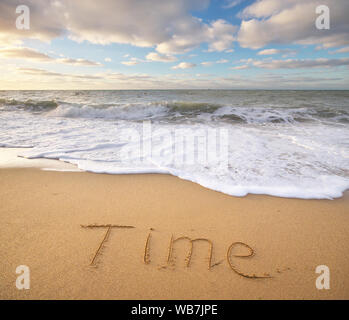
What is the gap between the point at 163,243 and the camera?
1.86 m

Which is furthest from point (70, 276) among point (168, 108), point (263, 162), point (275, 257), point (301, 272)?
point (168, 108)

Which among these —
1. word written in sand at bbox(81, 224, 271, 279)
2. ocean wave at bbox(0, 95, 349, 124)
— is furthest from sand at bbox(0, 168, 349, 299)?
ocean wave at bbox(0, 95, 349, 124)

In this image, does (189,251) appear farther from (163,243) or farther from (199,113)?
(199,113)

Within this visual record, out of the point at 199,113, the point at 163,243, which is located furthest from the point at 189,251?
the point at 199,113

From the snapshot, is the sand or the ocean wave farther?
the ocean wave

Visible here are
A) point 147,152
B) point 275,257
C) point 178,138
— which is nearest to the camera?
point 275,257

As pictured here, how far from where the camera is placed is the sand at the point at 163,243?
1473mm

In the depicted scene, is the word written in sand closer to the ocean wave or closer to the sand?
the sand

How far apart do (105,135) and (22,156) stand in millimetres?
2280

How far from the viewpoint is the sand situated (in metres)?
1.47

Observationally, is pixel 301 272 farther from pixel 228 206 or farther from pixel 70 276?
pixel 70 276

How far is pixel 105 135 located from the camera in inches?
233

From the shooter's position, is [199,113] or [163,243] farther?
[199,113]
